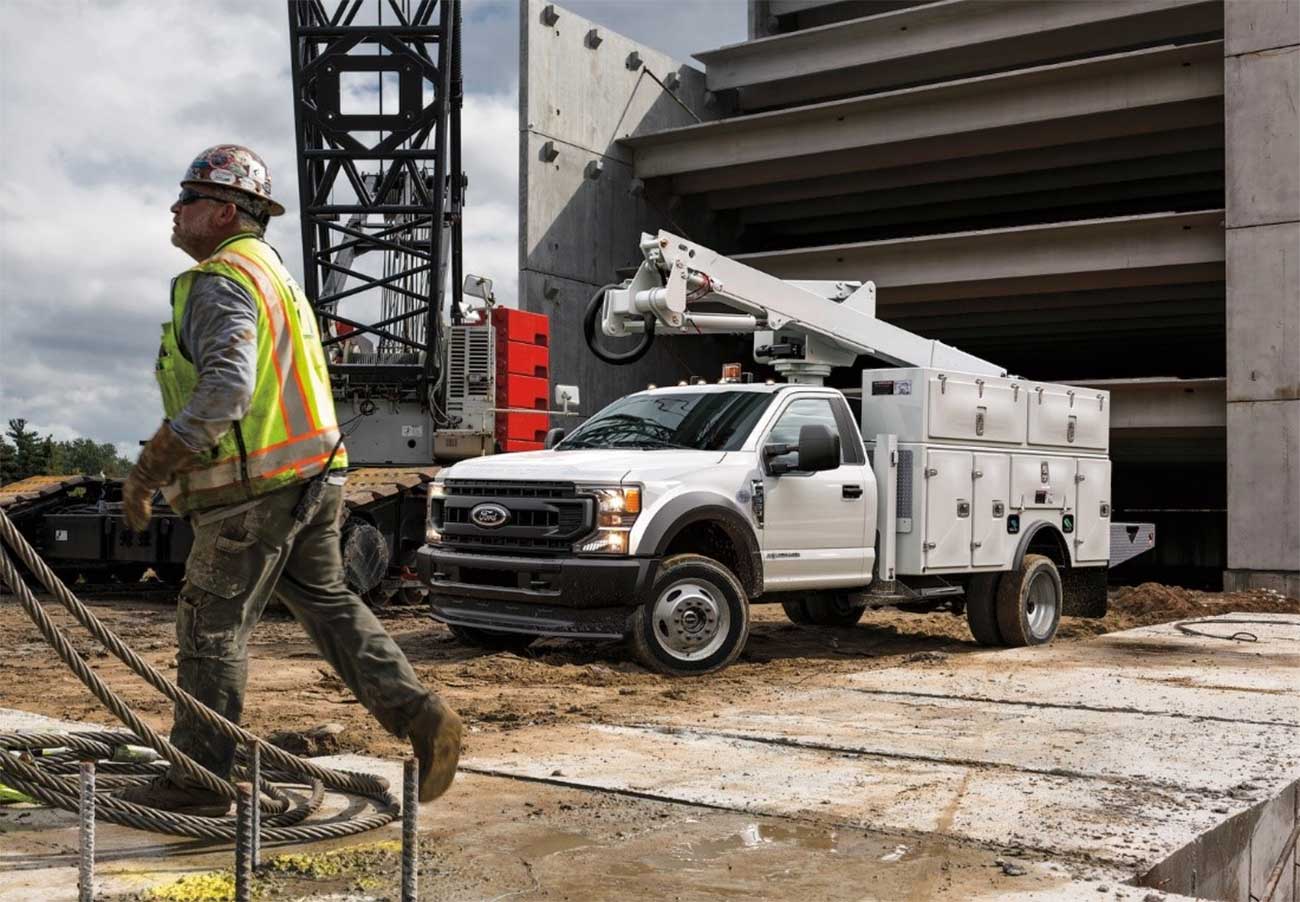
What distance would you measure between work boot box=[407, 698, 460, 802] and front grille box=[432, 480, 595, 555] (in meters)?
4.52

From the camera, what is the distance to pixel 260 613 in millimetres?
4629

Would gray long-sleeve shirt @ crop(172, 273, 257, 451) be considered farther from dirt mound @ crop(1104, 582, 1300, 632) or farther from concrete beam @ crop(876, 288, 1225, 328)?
concrete beam @ crop(876, 288, 1225, 328)

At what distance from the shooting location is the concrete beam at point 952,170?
2416 cm

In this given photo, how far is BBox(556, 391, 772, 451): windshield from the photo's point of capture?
1012 cm

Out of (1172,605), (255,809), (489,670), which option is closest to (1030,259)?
(1172,605)

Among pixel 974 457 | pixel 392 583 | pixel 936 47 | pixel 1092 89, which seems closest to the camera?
pixel 974 457

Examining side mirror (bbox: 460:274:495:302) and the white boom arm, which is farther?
side mirror (bbox: 460:274:495:302)

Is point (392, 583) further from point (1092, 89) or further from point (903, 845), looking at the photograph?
point (1092, 89)

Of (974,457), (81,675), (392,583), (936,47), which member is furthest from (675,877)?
(936,47)

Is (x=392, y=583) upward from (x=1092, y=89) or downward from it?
downward

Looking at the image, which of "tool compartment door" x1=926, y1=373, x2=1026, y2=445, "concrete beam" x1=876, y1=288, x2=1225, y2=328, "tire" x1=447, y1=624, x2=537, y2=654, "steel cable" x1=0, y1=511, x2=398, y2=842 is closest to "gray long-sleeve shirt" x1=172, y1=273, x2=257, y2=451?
"steel cable" x1=0, y1=511, x2=398, y2=842

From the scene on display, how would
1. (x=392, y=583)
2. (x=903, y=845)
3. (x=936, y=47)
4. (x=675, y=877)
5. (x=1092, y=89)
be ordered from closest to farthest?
(x=675, y=877), (x=903, y=845), (x=392, y=583), (x=1092, y=89), (x=936, y=47)

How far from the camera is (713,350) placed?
30328 mm

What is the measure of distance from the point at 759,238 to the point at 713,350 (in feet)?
9.58
